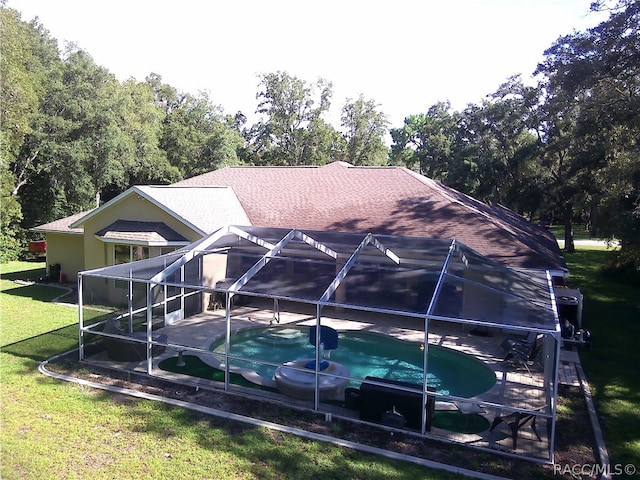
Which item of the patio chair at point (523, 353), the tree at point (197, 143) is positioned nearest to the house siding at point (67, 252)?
the tree at point (197, 143)

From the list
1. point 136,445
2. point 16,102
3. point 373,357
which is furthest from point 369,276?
point 16,102

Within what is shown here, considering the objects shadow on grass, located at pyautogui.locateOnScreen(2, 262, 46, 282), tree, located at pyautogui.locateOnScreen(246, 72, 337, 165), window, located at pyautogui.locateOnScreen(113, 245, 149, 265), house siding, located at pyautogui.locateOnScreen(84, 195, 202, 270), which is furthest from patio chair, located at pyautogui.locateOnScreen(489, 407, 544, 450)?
tree, located at pyautogui.locateOnScreen(246, 72, 337, 165)

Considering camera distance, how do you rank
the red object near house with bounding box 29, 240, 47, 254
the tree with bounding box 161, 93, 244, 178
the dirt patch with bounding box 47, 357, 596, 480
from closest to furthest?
the dirt patch with bounding box 47, 357, 596, 480
the red object near house with bounding box 29, 240, 47, 254
the tree with bounding box 161, 93, 244, 178

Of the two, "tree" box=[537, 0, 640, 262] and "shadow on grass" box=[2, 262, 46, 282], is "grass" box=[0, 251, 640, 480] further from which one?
"shadow on grass" box=[2, 262, 46, 282]

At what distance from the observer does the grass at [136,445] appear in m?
7.56

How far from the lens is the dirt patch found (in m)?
8.10

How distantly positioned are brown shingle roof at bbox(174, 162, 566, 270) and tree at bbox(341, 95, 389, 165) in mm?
26480

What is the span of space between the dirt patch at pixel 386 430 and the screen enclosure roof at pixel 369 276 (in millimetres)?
2266

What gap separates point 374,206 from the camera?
19688mm

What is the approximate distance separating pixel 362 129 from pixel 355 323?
120 ft

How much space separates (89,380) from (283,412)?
4.75m

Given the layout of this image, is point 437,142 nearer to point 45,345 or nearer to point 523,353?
point 523,353

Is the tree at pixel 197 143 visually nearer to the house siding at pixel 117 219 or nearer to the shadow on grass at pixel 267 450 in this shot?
the house siding at pixel 117 219
